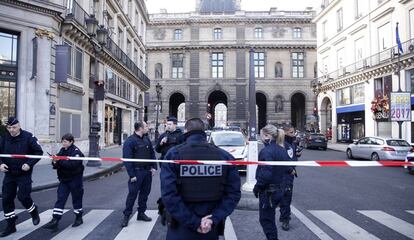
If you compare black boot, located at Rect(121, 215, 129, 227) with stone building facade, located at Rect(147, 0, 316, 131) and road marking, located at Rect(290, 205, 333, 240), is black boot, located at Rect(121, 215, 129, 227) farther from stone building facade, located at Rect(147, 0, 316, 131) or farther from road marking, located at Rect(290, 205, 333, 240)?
stone building facade, located at Rect(147, 0, 316, 131)

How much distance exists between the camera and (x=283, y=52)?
5200 centimetres

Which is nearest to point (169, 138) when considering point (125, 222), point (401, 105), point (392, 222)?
point (125, 222)

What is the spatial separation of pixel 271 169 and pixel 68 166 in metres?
3.51

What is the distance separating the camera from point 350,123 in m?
32.1

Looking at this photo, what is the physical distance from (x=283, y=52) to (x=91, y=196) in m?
48.3

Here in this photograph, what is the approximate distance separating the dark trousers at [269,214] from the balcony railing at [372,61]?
2301 centimetres

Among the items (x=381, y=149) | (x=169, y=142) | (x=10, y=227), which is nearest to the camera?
(x=10, y=227)

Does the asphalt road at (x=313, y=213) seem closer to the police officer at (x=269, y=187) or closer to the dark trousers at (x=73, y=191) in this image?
the dark trousers at (x=73, y=191)

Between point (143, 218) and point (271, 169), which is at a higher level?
point (271, 169)

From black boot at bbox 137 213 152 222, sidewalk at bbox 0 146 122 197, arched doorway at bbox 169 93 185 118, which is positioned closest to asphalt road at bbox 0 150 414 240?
black boot at bbox 137 213 152 222

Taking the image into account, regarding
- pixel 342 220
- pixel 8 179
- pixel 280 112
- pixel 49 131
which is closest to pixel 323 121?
pixel 280 112

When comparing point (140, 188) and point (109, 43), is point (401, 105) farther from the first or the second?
point (109, 43)

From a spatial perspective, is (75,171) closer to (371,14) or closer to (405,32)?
(405,32)

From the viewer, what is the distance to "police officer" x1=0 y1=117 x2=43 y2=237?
17.4ft
